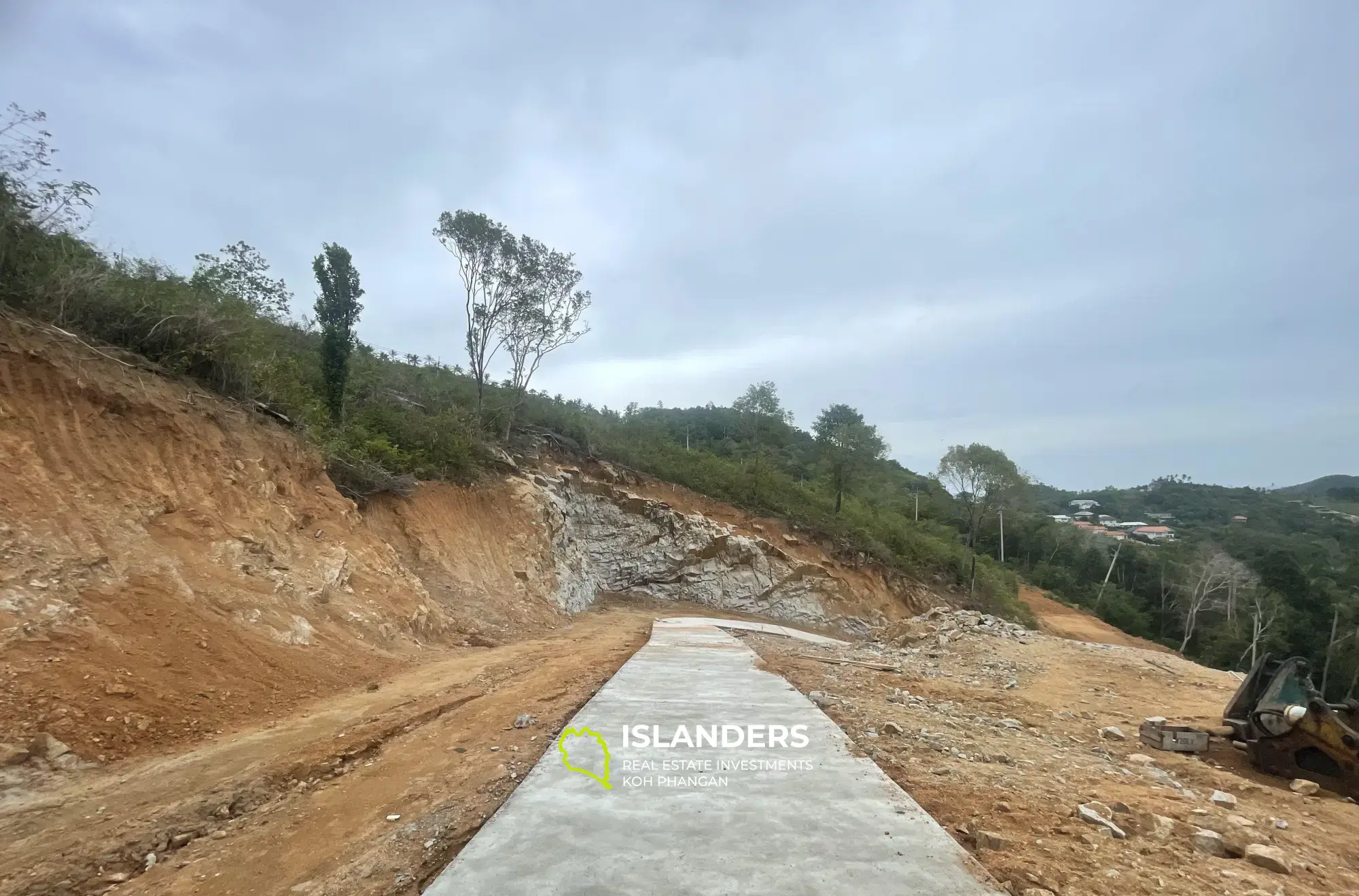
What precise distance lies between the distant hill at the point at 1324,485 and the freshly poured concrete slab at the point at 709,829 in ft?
503

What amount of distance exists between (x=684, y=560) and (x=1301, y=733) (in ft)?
67.4

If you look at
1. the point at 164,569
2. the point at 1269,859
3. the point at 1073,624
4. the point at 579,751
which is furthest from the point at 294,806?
the point at 1073,624

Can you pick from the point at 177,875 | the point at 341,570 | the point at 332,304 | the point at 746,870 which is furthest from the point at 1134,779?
the point at 332,304

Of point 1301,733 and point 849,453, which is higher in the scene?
point 849,453

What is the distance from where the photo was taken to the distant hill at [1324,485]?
113m

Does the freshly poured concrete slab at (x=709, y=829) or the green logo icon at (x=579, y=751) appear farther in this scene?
the green logo icon at (x=579, y=751)

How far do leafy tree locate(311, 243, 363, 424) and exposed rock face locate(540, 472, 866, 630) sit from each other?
9.02 metres

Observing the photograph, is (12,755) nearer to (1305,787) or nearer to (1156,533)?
(1305,787)

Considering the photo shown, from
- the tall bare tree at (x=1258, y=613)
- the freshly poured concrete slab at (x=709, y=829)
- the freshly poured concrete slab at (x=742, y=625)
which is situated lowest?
the freshly poured concrete slab at (x=742, y=625)

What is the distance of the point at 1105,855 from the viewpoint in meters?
3.06

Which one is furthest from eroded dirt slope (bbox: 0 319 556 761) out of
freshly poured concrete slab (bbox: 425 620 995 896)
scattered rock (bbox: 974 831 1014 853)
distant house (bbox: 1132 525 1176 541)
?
distant house (bbox: 1132 525 1176 541)

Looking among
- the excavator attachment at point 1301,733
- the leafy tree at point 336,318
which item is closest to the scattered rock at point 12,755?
the excavator attachment at point 1301,733

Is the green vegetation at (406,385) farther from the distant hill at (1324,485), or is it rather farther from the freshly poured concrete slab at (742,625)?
the distant hill at (1324,485)

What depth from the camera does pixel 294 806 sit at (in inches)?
155
